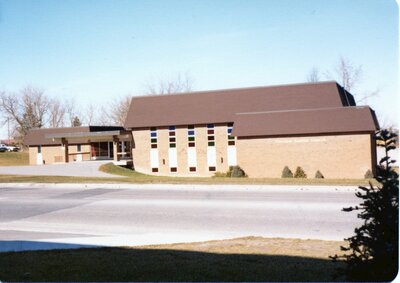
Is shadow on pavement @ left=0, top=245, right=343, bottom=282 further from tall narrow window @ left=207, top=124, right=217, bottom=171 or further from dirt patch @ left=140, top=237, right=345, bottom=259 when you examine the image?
tall narrow window @ left=207, top=124, right=217, bottom=171

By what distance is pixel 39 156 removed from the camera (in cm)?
4806

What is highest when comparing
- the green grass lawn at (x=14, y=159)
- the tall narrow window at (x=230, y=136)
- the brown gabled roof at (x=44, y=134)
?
the brown gabled roof at (x=44, y=134)

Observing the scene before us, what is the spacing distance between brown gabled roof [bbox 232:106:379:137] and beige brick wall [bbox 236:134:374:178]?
543 millimetres

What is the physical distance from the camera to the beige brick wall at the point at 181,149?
1416 inches

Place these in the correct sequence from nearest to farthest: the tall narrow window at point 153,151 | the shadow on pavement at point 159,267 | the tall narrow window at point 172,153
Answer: the shadow on pavement at point 159,267 → the tall narrow window at point 172,153 → the tall narrow window at point 153,151

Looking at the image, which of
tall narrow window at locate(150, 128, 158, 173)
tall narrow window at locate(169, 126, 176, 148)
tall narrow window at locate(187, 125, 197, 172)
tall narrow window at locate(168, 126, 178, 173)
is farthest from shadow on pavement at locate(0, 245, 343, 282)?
tall narrow window at locate(150, 128, 158, 173)

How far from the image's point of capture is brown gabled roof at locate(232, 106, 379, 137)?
29672 millimetres

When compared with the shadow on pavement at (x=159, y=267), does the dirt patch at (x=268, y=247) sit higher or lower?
lower

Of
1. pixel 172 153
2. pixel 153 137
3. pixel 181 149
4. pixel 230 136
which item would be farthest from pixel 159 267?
pixel 153 137

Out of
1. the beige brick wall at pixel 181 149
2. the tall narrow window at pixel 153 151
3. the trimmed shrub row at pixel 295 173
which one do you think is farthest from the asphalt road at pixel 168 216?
the tall narrow window at pixel 153 151

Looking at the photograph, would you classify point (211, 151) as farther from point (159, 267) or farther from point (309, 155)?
point (159, 267)

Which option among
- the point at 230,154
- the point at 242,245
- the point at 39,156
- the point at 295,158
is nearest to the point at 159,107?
the point at 230,154

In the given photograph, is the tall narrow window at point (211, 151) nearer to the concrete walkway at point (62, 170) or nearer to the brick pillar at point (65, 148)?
the concrete walkway at point (62, 170)

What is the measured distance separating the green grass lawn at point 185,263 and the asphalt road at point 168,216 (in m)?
1.07
